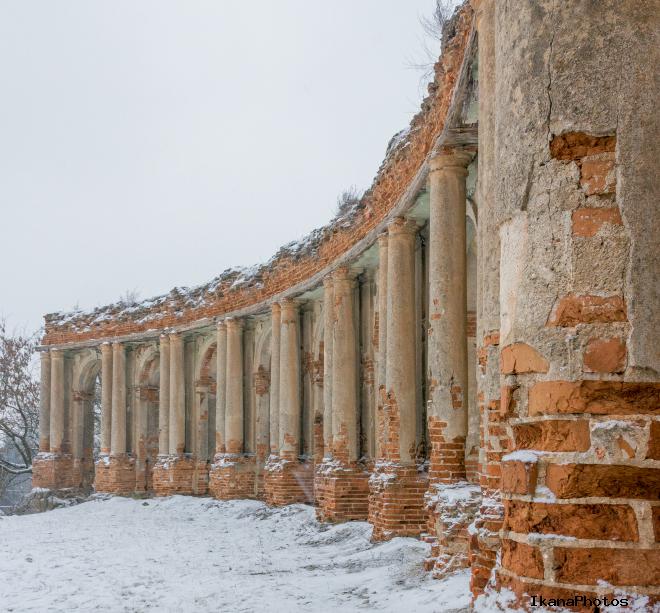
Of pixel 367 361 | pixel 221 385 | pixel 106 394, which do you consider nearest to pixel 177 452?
pixel 221 385

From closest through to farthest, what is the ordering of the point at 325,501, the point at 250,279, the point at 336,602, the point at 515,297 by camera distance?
1. the point at 515,297
2. the point at 336,602
3. the point at 325,501
4. the point at 250,279

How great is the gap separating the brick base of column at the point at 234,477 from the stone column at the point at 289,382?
292cm

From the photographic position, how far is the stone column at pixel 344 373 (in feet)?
49.0

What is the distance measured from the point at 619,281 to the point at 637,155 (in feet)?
1.48

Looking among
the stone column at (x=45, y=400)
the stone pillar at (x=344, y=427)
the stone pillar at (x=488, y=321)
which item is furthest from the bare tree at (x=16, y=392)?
the stone pillar at (x=488, y=321)

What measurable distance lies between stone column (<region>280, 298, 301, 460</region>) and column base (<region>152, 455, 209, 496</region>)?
18.8ft

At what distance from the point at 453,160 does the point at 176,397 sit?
14983mm

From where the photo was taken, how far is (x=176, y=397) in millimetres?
23250

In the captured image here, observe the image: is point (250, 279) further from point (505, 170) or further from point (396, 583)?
point (505, 170)

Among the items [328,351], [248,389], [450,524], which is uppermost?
[328,351]

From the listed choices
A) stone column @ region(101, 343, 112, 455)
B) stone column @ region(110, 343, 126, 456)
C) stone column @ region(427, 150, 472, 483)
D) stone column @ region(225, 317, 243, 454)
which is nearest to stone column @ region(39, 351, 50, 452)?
stone column @ region(101, 343, 112, 455)

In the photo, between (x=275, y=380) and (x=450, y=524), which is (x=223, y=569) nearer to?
(x=450, y=524)

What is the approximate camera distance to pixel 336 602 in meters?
7.74

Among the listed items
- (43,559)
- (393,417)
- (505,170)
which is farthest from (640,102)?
(43,559)
